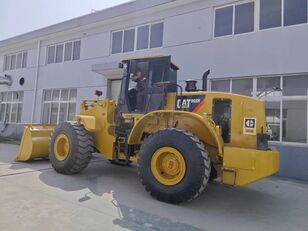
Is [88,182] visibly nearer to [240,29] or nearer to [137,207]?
[137,207]

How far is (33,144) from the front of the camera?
8.44 metres

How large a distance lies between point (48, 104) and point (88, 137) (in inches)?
380

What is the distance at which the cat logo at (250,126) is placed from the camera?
5.29m

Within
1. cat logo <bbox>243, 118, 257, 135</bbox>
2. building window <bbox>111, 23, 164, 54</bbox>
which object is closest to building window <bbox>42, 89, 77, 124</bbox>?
building window <bbox>111, 23, 164, 54</bbox>

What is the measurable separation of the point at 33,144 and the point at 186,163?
5.33 m

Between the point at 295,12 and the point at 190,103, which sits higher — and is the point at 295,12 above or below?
above

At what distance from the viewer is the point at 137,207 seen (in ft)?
16.3

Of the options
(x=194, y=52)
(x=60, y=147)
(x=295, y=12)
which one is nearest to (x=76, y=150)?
(x=60, y=147)

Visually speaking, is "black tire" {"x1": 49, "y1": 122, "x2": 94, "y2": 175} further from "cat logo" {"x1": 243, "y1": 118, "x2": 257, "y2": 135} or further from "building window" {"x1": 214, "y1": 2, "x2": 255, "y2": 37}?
"building window" {"x1": 214, "y1": 2, "x2": 255, "y2": 37}

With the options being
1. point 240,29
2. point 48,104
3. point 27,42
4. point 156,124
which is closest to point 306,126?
point 240,29

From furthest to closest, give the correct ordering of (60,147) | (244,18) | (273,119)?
(244,18) < (273,119) < (60,147)

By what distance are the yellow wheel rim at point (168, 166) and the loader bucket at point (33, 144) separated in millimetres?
4596

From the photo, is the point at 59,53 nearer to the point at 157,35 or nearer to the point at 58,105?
the point at 58,105

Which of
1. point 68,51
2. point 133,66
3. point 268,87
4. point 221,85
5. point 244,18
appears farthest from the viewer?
point 68,51
